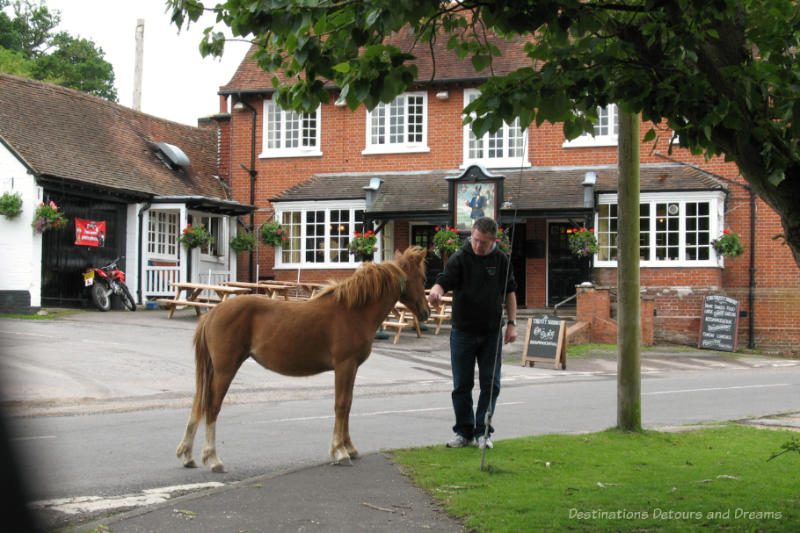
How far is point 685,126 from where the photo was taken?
5703 millimetres

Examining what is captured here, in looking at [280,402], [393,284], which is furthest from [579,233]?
[393,284]

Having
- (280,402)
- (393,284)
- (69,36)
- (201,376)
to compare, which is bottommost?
(280,402)

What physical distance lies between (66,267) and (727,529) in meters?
21.2

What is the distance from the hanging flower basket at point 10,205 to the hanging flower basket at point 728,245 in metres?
18.6

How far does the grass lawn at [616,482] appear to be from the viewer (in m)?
4.83

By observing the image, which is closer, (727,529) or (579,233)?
(727,529)

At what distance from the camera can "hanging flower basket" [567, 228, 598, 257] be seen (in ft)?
77.1

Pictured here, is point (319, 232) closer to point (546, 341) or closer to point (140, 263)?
point (140, 263)

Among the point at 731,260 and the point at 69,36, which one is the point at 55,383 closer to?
the point at 731,260

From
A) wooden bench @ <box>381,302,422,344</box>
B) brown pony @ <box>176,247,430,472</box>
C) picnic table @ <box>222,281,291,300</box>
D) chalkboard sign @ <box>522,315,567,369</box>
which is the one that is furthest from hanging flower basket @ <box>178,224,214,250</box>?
brown pony @ <box>176,247,430,472</box>

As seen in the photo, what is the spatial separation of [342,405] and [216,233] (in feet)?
71.7

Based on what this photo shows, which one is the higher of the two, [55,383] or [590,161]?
[590,161]

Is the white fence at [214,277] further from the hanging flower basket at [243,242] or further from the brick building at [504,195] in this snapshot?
the brick building at [504,195]

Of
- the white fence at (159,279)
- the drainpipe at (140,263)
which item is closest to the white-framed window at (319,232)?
the white fence at (159,279)
